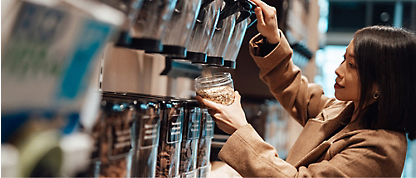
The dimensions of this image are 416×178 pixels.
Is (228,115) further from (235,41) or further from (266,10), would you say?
(266,10)

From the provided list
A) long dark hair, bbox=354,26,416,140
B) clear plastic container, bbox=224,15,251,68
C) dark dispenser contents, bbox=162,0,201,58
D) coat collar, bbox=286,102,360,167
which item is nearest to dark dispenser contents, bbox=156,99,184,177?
dark dispenser contents, bbox=162,0,201,58

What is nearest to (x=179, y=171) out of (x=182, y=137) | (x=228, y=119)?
(x=182, y=137)

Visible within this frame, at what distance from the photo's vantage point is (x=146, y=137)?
0.74 m

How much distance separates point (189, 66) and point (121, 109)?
115cm

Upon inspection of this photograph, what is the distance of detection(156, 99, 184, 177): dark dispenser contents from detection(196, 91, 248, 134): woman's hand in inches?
7.1

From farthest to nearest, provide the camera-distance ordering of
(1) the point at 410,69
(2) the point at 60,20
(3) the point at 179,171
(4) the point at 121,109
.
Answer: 1. (1) the point at 410,69
2. (3) the point at 179,171
3. (4) the point at 121,109
4. (2) the point at 60,20

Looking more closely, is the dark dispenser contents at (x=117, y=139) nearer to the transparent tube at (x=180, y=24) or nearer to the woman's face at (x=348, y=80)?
the transparent tube at (x=180, y=24)

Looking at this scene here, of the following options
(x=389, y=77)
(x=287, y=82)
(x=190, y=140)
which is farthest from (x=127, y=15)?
(x=287, y=82)

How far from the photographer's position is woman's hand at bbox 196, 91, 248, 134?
3.57 ft

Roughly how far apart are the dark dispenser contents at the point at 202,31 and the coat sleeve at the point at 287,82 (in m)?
0.57

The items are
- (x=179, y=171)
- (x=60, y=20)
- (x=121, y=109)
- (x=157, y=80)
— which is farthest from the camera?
(x=157, y=80)

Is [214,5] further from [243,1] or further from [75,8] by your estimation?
[75,8]

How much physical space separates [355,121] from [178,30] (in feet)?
2.60

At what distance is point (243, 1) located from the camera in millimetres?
1044
